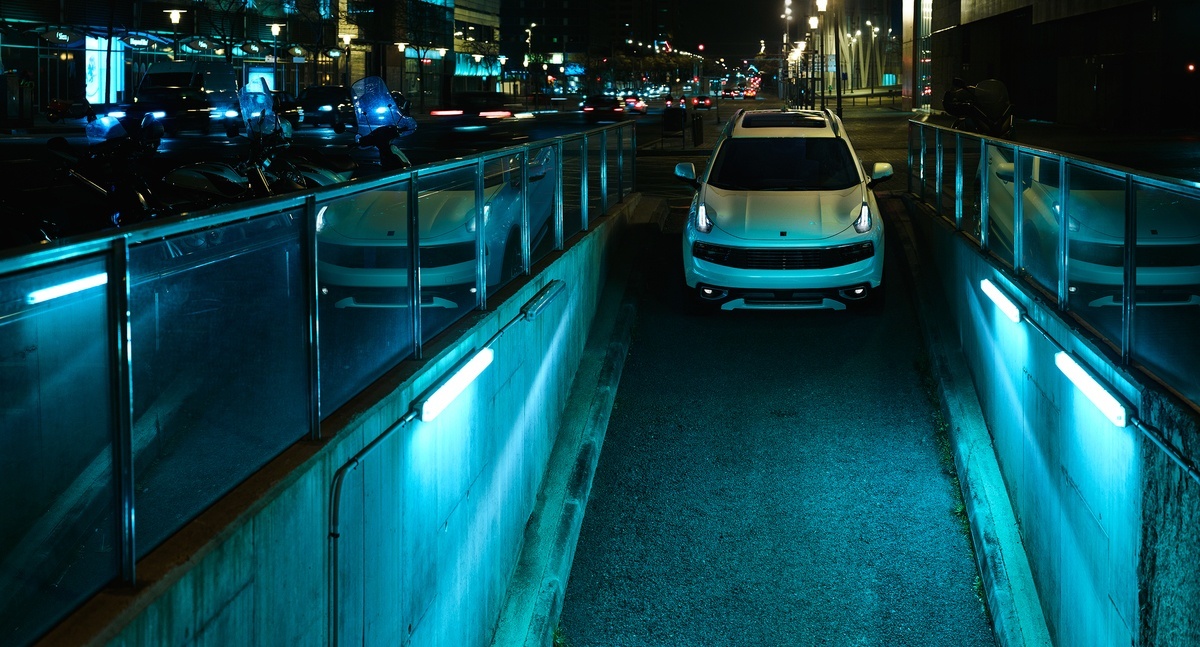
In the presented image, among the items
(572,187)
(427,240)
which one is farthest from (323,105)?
(427,240)

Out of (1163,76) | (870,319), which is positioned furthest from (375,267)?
(1163,76)

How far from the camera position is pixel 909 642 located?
21.0 ft

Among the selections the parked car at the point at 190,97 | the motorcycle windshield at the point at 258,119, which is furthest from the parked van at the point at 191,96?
the motorcycle windshield at the point at 258,119

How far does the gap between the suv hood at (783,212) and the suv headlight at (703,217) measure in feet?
0.07

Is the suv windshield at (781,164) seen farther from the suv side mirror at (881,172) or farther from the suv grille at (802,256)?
the suv grille at (802,256)

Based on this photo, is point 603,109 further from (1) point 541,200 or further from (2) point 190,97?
(1) point 541,200

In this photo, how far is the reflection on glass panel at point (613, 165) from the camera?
13234mm

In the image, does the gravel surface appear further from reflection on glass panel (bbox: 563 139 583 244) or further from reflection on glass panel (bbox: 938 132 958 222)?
reflection on glass panel (bbox: 938 132 958 222)

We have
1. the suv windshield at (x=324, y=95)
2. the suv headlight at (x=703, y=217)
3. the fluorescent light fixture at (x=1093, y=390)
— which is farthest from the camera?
the suv windshield at (x=324, y=95)

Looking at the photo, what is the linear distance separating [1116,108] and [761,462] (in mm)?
33479

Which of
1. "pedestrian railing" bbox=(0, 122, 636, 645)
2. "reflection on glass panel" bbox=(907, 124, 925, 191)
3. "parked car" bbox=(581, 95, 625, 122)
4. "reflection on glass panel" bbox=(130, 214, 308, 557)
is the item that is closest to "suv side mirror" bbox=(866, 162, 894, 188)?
"reflection on glass panel" bbox=(907, 124, 925, 191)

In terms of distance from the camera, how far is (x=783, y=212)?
10547mm

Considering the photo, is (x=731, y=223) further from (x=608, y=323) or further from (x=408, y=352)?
A: (x=408, y=352)

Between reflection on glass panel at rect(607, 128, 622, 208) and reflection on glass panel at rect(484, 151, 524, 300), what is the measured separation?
16.5ft
